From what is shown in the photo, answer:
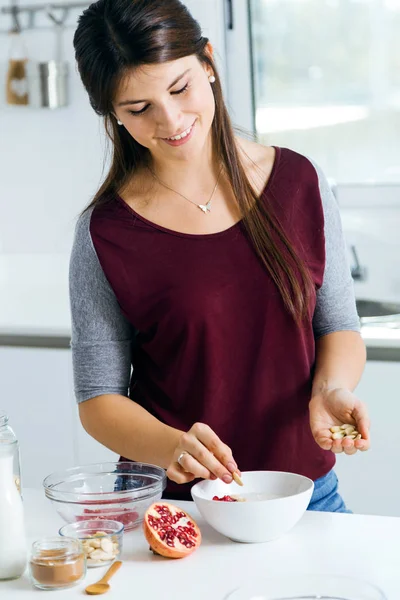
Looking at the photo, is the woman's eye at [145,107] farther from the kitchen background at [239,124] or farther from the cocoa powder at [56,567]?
the kitchen background at [239,124]

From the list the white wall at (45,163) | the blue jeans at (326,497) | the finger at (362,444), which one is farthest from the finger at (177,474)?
the white wall at (45,163)

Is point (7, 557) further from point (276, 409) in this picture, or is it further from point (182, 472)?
point (276, 409)

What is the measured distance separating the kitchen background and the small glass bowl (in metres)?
1.32

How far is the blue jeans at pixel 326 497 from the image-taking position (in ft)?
4.93

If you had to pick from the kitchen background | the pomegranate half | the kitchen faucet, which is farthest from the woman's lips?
the kitchen faucet

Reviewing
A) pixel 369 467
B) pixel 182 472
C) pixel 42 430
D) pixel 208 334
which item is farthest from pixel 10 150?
pixel 182 472

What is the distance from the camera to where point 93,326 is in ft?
5.01

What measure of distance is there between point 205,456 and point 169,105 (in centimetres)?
52

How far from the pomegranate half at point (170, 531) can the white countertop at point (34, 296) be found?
1317mm

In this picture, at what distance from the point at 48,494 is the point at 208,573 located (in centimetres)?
27

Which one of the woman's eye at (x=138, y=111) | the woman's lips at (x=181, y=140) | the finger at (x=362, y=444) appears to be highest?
the woman's eye at (x=138, y=111)

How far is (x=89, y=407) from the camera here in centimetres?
154

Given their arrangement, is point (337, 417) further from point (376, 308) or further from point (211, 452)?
point (376, 308)

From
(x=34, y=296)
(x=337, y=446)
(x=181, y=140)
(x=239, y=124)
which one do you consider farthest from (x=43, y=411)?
(x=337, y=446)
